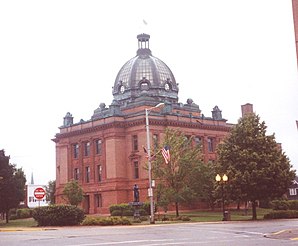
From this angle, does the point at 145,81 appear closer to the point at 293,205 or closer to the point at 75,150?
the point at 75,150

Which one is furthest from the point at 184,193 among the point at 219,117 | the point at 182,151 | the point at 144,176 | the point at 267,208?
A: the point at 219,117

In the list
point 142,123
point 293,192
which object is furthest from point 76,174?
point 293,192

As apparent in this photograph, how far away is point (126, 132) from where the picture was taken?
81.2 m

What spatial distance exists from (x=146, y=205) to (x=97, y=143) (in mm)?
23284

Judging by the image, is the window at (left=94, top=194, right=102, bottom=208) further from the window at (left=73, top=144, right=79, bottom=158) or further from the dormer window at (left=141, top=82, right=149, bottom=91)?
the dormer window at (left=141, top=82, right=149, bottom=91)

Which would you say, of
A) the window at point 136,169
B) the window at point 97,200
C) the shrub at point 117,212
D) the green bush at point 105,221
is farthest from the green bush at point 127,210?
the green bush at point 105,221

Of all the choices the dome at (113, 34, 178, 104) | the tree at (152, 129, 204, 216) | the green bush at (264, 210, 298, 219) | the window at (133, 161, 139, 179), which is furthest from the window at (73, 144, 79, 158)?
the green bush at (264, 210, 298, 219)

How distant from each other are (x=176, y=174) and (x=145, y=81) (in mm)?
29053

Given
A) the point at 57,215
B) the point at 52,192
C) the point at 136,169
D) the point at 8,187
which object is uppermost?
the point at 136,169

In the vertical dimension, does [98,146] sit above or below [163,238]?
above

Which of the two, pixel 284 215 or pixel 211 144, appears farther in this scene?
pixel 211 144

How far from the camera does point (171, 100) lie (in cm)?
8844

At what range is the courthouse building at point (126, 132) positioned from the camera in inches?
3132

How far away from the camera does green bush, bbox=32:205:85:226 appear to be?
42.3 meters
